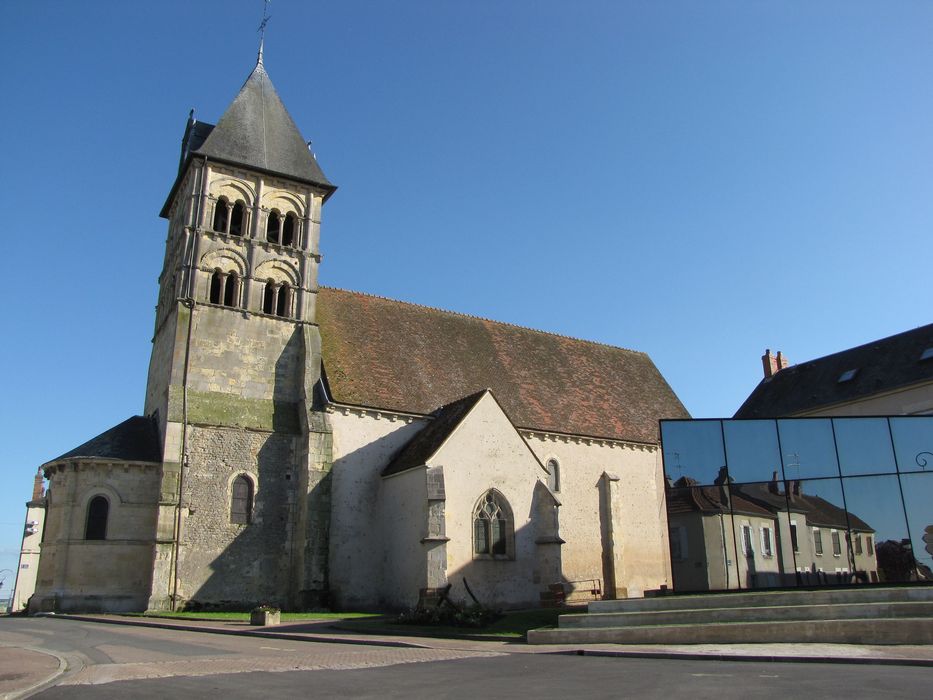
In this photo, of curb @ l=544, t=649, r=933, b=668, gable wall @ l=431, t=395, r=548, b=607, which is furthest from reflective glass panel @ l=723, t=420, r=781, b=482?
curb @ l=544, t=649, r=933, b=668

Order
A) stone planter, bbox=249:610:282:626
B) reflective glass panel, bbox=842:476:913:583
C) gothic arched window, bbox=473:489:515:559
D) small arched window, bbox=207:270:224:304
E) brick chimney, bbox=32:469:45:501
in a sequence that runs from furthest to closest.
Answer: brick chimney, bbox=32:469:45:501
small arched window, bbox=207:270:224:304
gothic arched window, bbox=473:489:515:559
stone planter, bbox=249:610:282:626
reflective glass panel, bbox=842:476:913:583

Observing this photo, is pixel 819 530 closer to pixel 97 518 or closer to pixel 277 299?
pixel 277 299

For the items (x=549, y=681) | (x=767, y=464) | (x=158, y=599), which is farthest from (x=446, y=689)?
(x=158, y=599)

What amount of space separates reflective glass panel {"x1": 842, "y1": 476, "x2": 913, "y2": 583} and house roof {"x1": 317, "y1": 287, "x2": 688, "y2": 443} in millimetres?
12488

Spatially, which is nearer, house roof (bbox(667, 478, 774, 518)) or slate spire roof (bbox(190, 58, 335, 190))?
house roof (bbox(667, 478, 774, 518))

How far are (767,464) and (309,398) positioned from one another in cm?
1527

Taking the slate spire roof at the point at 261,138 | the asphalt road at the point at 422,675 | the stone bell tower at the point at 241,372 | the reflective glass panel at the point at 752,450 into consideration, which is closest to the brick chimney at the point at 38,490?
the stone bell tower at the point at 241,372

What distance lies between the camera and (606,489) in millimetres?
30078

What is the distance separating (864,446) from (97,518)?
23361 millimetres

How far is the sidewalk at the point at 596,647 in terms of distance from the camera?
11609 mm

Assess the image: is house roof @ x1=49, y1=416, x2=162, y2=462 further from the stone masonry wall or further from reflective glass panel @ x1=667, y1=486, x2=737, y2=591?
reflective glass panel @ x1=667, y1=486, x2=737, y2=591

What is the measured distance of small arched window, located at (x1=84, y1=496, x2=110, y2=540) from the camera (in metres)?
24.2

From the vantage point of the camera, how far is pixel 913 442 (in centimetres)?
1925

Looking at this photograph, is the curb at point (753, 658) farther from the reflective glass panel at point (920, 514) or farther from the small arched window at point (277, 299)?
the small arched window at point (277, 299)
